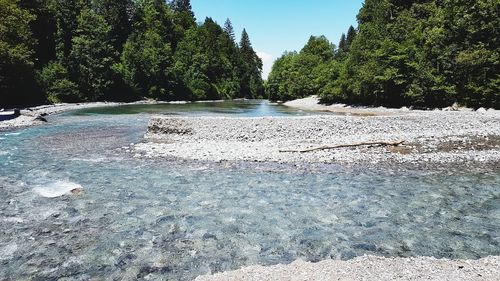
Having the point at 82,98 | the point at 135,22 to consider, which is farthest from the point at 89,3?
the point at 82,98

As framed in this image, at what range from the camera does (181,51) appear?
364 feet

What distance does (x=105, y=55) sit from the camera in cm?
8212

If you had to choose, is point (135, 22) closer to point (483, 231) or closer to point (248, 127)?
point (248, 127)

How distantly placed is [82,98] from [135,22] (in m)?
43.4

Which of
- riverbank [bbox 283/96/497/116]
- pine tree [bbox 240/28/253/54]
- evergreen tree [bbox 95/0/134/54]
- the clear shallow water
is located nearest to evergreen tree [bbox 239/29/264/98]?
pine tree [bbox 240/28/253/54]

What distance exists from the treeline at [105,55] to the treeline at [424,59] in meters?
44.5

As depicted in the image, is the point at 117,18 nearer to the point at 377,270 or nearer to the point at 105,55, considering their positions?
the point at 105,55

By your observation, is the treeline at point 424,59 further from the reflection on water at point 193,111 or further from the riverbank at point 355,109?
the reflection on water at point 193,111

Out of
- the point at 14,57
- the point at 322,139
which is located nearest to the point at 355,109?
the point at 322,139

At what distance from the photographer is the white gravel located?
6816 mm

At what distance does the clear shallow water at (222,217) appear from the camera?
8266mm

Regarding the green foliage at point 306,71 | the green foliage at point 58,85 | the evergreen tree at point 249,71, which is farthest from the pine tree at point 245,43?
the green foliage at point 58,85

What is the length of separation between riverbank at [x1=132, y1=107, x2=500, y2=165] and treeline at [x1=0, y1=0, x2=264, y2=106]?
39.4 m

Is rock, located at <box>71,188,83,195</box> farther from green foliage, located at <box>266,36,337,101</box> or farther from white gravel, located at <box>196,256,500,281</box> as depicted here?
green foliage, located at <box>266,36,337,101</box>
